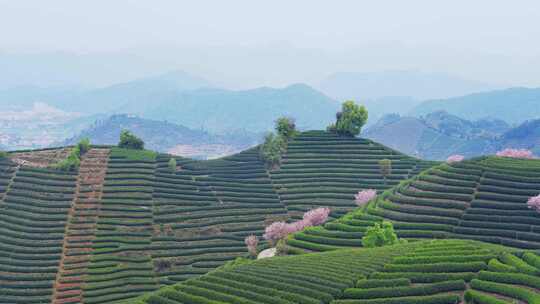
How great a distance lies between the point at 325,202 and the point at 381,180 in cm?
1199

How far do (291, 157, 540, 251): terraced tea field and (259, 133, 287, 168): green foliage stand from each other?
32.5 meters

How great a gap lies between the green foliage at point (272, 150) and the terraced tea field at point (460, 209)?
32.5m

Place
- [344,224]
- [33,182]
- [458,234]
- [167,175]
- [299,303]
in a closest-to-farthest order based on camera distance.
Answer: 1. [299,303]
2. [458,234]
3. [344,224]
4. [33,182]
5. [167,175]

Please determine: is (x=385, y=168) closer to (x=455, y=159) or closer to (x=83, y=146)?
(x=455, y=159)

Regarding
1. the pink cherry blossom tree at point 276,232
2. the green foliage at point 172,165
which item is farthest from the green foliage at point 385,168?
the green foliage at point 172,165

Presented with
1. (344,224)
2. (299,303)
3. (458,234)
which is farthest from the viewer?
(344,224)

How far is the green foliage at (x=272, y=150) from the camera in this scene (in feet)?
360

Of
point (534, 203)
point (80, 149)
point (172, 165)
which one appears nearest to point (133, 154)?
point (172, 165)

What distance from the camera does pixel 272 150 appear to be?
111m

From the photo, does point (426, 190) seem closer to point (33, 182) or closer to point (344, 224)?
point (344, 224)

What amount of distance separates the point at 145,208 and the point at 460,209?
47851 mm

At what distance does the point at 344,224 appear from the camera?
72625mm

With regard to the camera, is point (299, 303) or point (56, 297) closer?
point (299, 303)

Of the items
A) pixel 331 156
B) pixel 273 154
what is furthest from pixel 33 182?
pixel 331 156
